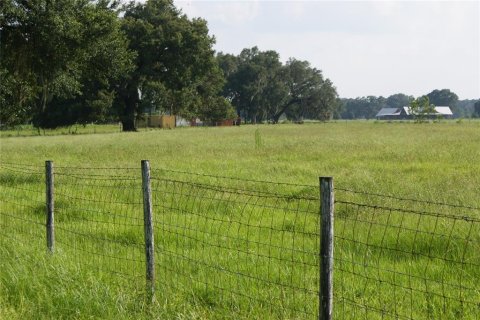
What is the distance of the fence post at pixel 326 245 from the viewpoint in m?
3.96

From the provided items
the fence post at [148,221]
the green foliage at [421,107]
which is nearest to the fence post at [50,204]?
the fence post at [148,221]

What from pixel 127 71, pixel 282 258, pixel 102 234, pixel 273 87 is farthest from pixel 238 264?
pixel 273 87

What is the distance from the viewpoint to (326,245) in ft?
13.3

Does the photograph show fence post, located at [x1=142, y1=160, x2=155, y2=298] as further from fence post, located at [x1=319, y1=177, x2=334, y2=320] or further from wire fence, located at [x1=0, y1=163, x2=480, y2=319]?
fence post, located at [x1=319, y1=177, x2=334, y2=320]

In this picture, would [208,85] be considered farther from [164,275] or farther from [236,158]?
[164,275]

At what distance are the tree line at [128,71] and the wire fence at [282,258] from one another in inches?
298

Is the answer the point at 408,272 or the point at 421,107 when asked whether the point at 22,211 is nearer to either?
the point at 408,272

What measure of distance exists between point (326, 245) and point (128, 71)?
4842cm

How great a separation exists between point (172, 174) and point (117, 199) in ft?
14.2

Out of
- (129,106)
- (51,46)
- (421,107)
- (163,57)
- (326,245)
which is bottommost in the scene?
(326,245)

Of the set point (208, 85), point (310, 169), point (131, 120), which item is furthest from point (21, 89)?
point (208, 85)

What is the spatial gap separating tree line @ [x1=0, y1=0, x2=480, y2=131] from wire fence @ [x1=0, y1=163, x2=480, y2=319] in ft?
24.9

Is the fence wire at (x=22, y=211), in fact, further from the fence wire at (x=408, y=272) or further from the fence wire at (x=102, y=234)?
the fence wire at (x=408, y=272)

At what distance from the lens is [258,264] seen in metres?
6.65
